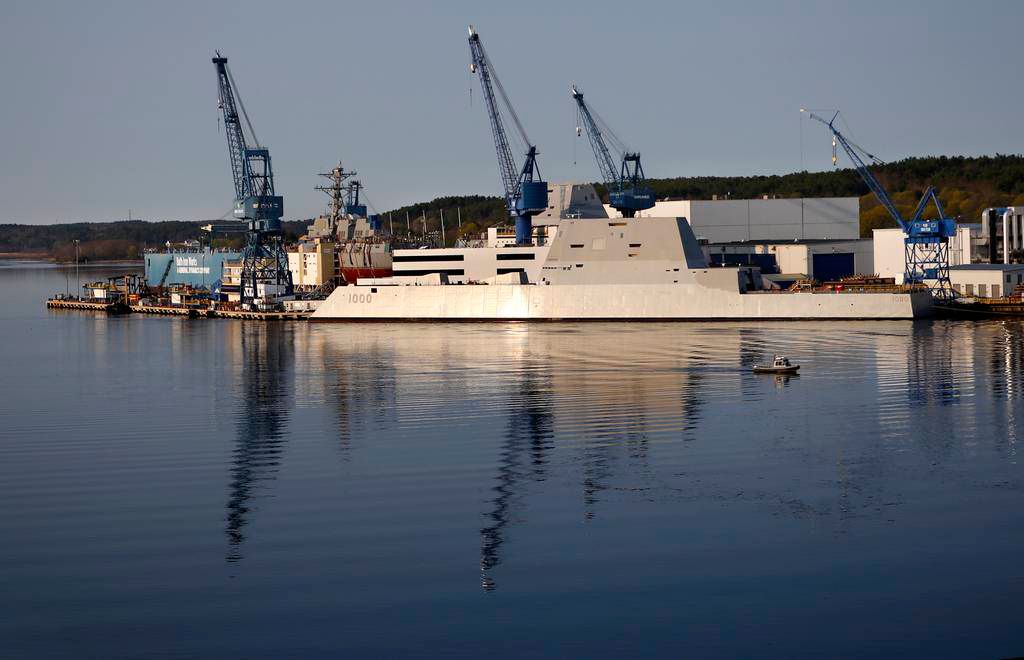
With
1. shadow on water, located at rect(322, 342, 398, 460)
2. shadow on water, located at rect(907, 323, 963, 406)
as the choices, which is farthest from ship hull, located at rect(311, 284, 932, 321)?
shadow on water, located at rect(322, 342, 398, 460)

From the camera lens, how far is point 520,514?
61.5 feet

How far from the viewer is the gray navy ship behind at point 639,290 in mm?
57625

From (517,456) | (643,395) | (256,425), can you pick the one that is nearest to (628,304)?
(643,395)

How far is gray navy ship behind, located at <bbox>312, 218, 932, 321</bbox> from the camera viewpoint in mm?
57625

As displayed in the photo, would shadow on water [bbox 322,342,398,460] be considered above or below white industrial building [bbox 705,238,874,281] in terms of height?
below

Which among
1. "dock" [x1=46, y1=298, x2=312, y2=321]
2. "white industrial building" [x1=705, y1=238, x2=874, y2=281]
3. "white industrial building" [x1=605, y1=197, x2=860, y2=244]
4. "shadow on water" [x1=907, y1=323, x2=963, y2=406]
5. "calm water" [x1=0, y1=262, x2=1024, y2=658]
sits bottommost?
"calm water" [x1=0, y1=262, x2=1024, y2=658]

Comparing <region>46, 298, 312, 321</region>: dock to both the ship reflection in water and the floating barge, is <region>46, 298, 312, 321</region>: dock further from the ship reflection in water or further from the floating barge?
the ship reflection in water

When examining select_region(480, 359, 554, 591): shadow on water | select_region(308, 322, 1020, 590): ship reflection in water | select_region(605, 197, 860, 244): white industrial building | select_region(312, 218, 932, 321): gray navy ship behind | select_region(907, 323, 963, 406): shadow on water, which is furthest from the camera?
select_region(605, 197, 860, 244): white industrial building

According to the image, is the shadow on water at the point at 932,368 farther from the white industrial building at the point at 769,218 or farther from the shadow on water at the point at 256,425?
the white industrial building at the point at 769,218

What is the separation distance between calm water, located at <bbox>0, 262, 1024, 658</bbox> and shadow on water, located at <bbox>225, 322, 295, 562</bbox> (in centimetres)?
11

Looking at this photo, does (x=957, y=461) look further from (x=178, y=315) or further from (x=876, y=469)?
(x=178, y=315)

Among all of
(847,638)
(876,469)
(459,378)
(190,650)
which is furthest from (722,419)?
(190,650)

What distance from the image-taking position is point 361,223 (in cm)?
8081

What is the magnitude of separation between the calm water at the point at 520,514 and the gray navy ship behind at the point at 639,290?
19.7 metres
